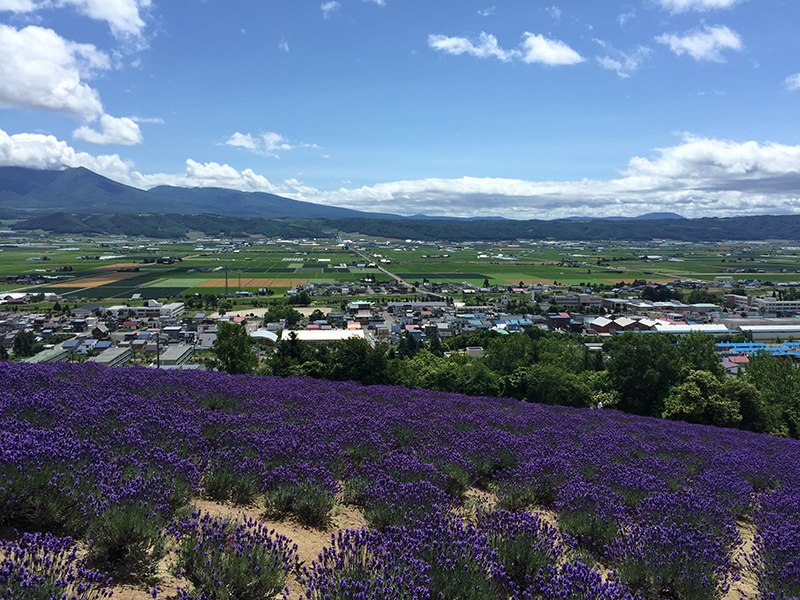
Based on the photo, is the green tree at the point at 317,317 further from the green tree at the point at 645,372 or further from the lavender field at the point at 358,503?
the lavender field at the point at 358,503

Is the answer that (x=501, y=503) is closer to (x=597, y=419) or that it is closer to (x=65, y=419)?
(x=65, y=419)

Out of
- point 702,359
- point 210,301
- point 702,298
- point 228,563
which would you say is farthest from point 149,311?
point 702,298

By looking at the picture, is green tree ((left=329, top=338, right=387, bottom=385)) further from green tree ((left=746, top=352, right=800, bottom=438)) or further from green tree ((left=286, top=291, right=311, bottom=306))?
green tree ((left=286, top=291, right=311, bottom=306))

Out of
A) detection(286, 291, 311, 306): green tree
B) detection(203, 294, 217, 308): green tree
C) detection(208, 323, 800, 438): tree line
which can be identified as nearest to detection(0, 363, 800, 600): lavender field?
detection(208, 323, 800, 438): tree line

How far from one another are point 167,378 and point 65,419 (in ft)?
15.1

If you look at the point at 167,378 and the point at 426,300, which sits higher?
the point at 167,378

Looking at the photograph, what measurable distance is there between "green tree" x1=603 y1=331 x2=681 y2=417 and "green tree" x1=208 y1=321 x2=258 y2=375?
17.3 m

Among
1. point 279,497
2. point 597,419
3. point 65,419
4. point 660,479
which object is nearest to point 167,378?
point 65,419

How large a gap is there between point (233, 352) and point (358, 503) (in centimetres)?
1700

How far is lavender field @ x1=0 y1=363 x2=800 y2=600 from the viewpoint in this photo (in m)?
3.58

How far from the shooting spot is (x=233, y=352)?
Result: 21.4m

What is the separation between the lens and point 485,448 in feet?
24.8

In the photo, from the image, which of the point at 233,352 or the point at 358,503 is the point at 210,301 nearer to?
the point at 233,352

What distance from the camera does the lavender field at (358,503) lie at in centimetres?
358
